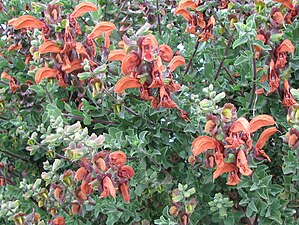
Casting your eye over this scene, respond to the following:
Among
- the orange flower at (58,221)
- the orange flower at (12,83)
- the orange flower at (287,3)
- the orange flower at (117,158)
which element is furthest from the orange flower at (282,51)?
the orange flower at (12,83)

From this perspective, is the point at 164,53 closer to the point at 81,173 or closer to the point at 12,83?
the point at 81,173

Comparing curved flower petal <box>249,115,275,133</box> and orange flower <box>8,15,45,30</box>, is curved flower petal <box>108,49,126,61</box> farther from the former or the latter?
curved flower petal <box>249,115,275,133</box>

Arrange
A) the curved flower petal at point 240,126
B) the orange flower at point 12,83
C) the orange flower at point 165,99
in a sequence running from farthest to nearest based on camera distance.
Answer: the orange flower at point 12,83 < the orange flower at point 165,99 < the curved flower petal at point 240,126

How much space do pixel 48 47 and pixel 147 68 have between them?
308mm

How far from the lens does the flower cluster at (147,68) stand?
1345 millimetres

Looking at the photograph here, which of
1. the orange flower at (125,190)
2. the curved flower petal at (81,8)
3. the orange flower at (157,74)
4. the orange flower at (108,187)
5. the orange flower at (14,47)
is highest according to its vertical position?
the curved flower petal at (81,8)

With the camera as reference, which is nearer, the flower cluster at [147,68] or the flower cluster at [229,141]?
the flower cluster at [229,141]

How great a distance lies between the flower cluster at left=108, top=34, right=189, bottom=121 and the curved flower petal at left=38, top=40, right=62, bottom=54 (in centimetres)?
16

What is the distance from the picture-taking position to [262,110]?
1.70 metres

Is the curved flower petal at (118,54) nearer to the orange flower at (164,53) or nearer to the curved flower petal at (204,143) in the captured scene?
the orange flower at (164,53)

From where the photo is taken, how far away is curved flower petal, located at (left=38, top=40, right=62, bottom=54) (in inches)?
56.6

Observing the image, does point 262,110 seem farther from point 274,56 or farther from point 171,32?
point 171,32

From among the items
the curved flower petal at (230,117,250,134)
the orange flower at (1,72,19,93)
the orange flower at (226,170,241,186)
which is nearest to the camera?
the curved flower petal at (230,117,250,134)

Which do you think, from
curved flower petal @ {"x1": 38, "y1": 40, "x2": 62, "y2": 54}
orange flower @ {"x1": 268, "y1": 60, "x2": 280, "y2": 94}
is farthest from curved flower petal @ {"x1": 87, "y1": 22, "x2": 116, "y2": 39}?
orange flower @ {"x1": 268, "y1": 60, "x2": 280, "y2": 94}
